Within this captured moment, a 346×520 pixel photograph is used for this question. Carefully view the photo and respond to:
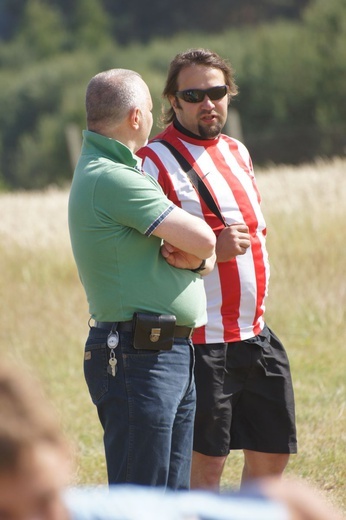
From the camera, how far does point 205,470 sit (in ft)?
12.8

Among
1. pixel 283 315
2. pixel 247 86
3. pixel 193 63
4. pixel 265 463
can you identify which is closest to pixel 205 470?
pixel 265 463

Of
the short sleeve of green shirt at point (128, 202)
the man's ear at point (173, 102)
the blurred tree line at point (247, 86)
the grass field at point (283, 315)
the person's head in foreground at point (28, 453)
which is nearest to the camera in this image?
the person's head in foreground at point (28, 453)

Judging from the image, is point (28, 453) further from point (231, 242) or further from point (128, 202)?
point (231, 242)

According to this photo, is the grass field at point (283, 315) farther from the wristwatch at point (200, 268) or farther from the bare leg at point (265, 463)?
the wristwatch at point (200, 268)

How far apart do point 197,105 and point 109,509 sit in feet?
8.20

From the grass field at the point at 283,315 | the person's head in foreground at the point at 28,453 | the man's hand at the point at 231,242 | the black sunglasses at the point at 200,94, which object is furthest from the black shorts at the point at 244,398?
the person's head in foreground at the point at 28,453

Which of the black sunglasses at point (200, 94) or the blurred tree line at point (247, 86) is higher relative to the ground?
the black sunglasses at point (200, 94)

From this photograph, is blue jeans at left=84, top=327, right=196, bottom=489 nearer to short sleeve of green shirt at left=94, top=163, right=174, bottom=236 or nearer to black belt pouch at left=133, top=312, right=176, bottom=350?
black belt pouch at left=133, top=312, right=176, bottom=350

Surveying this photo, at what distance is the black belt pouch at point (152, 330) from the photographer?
10.4 feet

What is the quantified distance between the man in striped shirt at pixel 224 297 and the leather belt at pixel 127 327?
432mm

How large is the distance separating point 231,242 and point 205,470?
2.96ft

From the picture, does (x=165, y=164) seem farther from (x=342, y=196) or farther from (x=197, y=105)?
(x=342, y=196)

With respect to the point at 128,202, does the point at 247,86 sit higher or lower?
lower

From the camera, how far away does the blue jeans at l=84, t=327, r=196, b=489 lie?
3.16m
